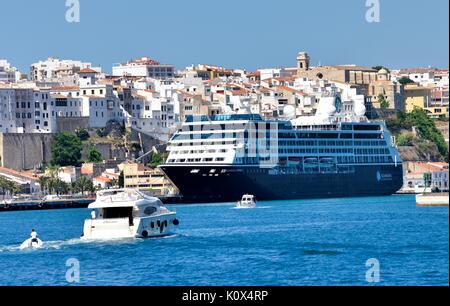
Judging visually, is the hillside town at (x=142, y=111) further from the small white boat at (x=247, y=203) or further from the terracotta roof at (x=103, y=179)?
the small white boat at (x=247, y=203)

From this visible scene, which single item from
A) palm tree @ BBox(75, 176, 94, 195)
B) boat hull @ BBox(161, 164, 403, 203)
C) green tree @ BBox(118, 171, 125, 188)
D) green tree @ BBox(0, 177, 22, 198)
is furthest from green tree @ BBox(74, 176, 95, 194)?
boat hull @ BBox(161, 164, 403, 203)

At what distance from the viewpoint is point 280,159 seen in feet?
278

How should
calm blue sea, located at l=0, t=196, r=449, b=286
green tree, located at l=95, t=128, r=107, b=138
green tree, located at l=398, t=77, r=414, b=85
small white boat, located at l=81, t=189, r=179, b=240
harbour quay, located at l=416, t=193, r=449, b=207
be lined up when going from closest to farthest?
calm blue sea, located at l=0, t=196, r=449, b=286
small white boat, located at l=81, t=189, r=179, b=240
harbour quay, located at l=416, t=193, r=449, b=207
green tree, located at l=95, t=128, r=107, b=138
green tree, located at l=398, t=77, r=414, b=85

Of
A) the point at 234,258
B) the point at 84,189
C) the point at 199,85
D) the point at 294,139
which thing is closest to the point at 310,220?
the point at 234,258

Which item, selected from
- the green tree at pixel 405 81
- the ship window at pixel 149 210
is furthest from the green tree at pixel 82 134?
the ship window at pixel 149 210

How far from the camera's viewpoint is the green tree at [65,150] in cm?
9844

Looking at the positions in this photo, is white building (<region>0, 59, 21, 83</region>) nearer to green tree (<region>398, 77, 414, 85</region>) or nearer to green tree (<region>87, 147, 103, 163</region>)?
green tree (<region>87, 147, 103, 163</region>)

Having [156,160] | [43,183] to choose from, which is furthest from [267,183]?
[156,160]

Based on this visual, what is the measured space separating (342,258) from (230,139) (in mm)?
49448

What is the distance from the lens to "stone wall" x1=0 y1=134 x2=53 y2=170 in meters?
96.6

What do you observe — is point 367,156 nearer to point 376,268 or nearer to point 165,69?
point 165,69

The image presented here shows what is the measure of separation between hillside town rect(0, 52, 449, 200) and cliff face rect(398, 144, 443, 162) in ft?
0.38

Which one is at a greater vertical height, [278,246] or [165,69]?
[165,69]

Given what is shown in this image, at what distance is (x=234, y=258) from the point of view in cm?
3512
